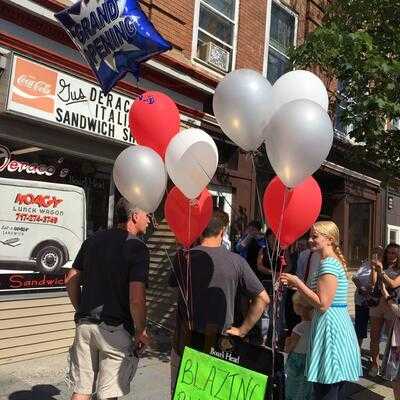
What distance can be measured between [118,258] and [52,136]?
9.98 feet

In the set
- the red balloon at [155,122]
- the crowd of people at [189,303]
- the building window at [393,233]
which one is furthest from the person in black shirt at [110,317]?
the building window at [393,233]

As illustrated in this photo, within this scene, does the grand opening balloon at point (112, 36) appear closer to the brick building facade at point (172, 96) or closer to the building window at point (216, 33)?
the brick building facade at point (172, 96)

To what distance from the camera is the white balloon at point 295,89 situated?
10.9 feet

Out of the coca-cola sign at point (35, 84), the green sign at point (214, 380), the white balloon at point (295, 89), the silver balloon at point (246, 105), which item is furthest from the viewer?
the coca-cola sign at point (35, 84)

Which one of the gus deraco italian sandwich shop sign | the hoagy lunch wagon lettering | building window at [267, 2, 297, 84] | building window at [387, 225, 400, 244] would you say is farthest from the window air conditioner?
building window at [387, 225, 400, 244]

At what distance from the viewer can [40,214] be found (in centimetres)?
589

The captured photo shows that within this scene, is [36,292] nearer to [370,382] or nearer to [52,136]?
[52,136]

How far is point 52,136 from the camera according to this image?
596cm

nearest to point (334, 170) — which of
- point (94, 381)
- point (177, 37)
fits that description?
point (177, 37)

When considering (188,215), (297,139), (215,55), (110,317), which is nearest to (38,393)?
(110,317)

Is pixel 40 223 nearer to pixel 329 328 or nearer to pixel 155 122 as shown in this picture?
pixel 155 122

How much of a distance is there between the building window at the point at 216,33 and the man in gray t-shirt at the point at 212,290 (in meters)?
5.41

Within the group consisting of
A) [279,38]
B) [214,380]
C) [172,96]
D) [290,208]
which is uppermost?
[279,38]

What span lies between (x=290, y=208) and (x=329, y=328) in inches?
33.0
